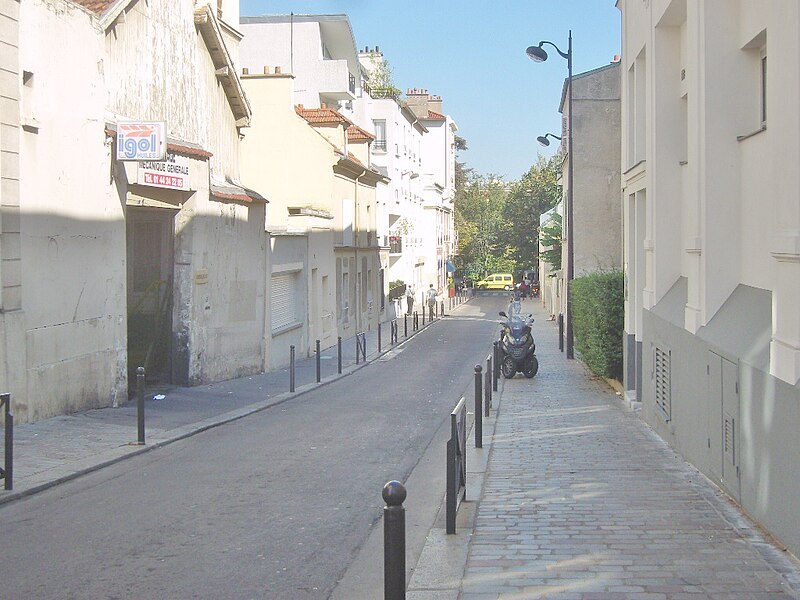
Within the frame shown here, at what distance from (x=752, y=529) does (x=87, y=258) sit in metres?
10.5

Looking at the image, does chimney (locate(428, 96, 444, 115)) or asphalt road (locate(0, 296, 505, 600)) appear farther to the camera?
chimney (locate(428, 96, 444, 115))

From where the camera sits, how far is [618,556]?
6465 mm

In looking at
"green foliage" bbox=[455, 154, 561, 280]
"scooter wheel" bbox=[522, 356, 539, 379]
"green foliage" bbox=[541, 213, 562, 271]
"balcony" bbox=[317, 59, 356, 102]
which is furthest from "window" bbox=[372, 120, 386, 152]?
"scooter wheel" bbox=[522, 356, 539, 379]

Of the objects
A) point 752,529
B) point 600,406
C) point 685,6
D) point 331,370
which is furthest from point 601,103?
point 752,529

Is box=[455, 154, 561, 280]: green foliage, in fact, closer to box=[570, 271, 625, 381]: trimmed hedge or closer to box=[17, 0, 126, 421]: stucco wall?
box=[570, 271, 625, 381]: trimmed hedge

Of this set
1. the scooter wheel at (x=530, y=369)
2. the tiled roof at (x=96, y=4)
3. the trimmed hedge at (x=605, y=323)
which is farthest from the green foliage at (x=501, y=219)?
the tiled roof at (x=96, y=4)

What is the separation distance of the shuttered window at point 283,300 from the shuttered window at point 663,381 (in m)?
12.9

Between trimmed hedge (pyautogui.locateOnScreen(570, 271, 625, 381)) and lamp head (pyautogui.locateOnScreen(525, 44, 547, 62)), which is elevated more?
lamp head (pyautogui.locateOnScreen(525, 44, 547, 62))

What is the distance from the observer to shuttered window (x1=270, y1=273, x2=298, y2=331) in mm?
24531

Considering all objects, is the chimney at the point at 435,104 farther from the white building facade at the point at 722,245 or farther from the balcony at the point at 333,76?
the white building facade at the point at 722,245

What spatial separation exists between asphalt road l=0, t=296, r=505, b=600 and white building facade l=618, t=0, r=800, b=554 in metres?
2.99

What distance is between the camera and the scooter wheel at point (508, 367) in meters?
20.6

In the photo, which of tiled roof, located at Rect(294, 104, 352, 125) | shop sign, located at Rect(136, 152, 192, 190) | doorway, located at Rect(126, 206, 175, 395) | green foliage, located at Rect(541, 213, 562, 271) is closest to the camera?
shop sign, located at Rect(136, 152, 192, 190)

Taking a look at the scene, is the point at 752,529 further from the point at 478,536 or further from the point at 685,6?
the point at 685,6
